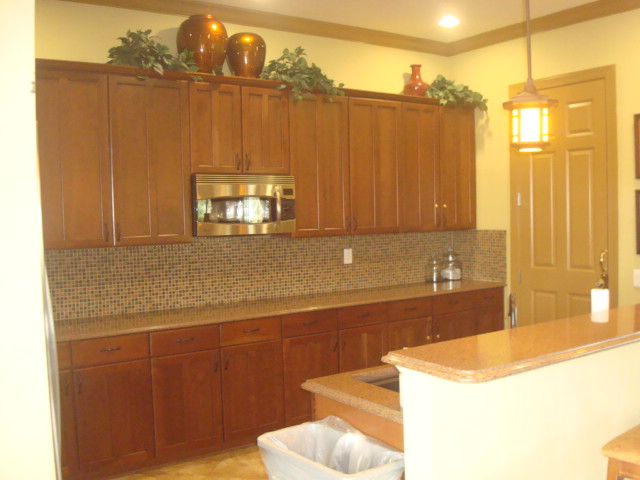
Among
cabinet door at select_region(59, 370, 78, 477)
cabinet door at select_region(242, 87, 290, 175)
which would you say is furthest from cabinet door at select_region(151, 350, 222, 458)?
cabinet door at select_region(242, 87, 290, 175)

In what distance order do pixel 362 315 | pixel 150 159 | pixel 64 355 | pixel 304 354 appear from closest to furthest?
pixel 64 355 < pixel 150 159 < pixel 304 354 < pixel 362 315

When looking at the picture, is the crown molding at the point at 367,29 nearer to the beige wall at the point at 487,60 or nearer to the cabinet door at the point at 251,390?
the beige wall at the point at 487,60

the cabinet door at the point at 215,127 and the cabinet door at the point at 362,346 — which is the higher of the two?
the cabinet door at the point at 215,127

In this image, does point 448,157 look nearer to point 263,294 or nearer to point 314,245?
point 314,245

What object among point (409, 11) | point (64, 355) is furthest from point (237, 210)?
point (409, 11)

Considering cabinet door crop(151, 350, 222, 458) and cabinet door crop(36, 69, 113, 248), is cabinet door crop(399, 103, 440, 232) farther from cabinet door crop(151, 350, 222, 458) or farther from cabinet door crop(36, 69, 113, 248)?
cabinet door crop(36, 69, 113, 248)

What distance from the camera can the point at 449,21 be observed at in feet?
16.0

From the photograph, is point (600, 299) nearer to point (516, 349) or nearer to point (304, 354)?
point (516, 349)

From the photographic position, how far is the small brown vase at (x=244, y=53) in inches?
167

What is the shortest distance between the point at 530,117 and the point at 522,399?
115 cm

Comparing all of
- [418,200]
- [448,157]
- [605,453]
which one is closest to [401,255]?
[418,200]

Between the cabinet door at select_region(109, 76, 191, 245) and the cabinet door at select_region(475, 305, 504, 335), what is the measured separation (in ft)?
8.05

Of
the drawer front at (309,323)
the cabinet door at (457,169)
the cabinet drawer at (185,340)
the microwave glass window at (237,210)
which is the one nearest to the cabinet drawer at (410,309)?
the drawer front at (309,323)

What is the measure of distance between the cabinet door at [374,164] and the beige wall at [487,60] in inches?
14.3
